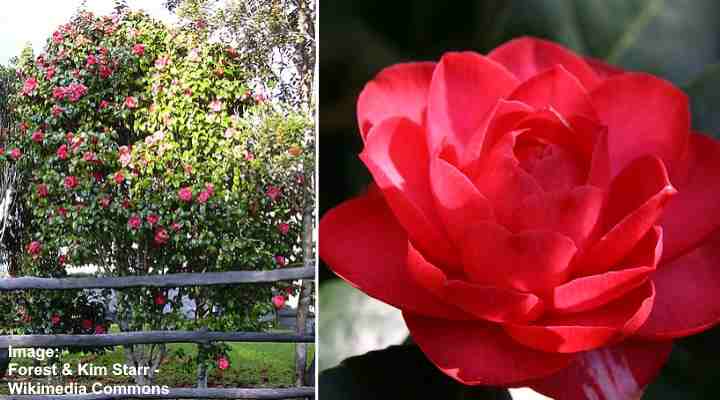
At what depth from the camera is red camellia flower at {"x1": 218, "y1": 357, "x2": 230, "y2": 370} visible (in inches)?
46.0

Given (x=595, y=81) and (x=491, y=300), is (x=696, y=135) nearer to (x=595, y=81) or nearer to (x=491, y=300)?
(x=595, y=81)

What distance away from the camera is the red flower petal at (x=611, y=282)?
66 centimetres

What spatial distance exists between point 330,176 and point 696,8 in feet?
1.52

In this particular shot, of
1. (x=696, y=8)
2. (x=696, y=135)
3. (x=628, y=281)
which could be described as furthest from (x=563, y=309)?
(x=696, y=8)

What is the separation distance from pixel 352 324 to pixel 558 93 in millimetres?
318

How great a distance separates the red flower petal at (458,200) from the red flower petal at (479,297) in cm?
4

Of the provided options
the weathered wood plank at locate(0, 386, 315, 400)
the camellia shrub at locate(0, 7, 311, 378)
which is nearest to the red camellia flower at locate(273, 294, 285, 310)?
the camellia shrub at locate(0, 7, 311, 378)

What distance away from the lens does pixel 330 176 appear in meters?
0.98

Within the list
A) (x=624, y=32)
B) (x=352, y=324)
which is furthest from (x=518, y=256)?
(x=624, y=32)

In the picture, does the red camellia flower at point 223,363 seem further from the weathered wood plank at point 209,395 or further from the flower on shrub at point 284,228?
the flower on shrub at point 284,228

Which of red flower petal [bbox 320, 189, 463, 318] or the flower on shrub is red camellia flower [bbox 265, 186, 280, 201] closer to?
the flower on shrub

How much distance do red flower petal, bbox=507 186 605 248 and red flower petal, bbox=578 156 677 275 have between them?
0.7 inches

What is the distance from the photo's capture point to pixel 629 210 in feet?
2.31

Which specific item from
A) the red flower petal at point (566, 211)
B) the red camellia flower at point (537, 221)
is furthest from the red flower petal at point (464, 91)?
the red flower petal at point (566, 211)
